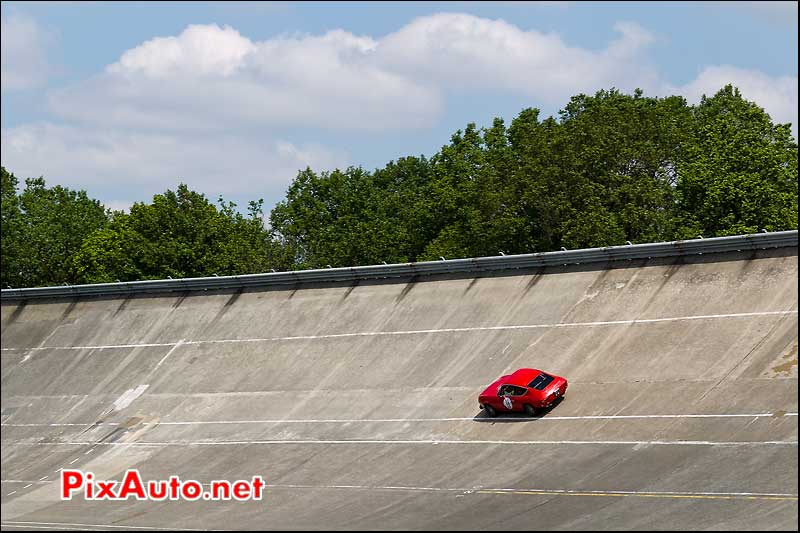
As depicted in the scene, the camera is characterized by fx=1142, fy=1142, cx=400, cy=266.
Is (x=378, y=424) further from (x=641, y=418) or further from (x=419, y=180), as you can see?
(x=419, y=180)

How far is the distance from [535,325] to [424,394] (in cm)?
583

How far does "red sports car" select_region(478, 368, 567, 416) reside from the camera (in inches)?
1565

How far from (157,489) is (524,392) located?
42.8ft

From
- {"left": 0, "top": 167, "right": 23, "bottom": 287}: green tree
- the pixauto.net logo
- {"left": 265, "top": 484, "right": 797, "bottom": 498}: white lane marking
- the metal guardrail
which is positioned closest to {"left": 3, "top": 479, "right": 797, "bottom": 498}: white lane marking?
{"left": 265, "top": 484, "right": 797, "bottom": 498}: white lane marking

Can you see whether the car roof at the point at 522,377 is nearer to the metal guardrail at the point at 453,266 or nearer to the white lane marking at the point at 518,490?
the white lane marking at the point at 518,490

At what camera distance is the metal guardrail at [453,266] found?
1829 inches

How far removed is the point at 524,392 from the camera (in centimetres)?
3991

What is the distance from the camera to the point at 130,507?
35469mm

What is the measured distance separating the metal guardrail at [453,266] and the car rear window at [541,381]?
10.0 metres

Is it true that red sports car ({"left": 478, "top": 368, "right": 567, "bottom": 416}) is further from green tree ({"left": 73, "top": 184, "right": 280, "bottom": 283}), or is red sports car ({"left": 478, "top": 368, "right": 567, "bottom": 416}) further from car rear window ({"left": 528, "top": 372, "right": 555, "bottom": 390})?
green tree ({"left": 73, "top": 184, "right": 280, "bottom": 283})

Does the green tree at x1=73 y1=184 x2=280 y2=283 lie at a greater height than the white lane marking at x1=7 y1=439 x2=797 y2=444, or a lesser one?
greater

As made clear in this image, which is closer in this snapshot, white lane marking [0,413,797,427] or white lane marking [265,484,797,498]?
white lane marking [265,484,797,498]

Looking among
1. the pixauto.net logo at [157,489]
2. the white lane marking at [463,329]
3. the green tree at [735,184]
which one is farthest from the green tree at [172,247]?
the pixauto.net logo at [157,489]

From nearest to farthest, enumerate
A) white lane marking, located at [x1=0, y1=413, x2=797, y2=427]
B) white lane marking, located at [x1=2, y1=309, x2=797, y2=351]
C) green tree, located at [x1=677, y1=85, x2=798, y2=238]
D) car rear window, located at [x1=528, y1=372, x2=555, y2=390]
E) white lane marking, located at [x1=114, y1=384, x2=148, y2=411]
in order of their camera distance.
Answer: white lane marking, located at [x1=0, y1=413, x2=797, y2=427] → car rear window, located at [x1=528, y1=372, x2=555, y2=390] → white lane marking, located at [x1=2, y1=309, x2=797, y2=351] → white lane marking, located at [x1=114, y1=384, x2=148, y2=411] → green tree, located at [x1=677, y1=85, x2=798, y2=238]
